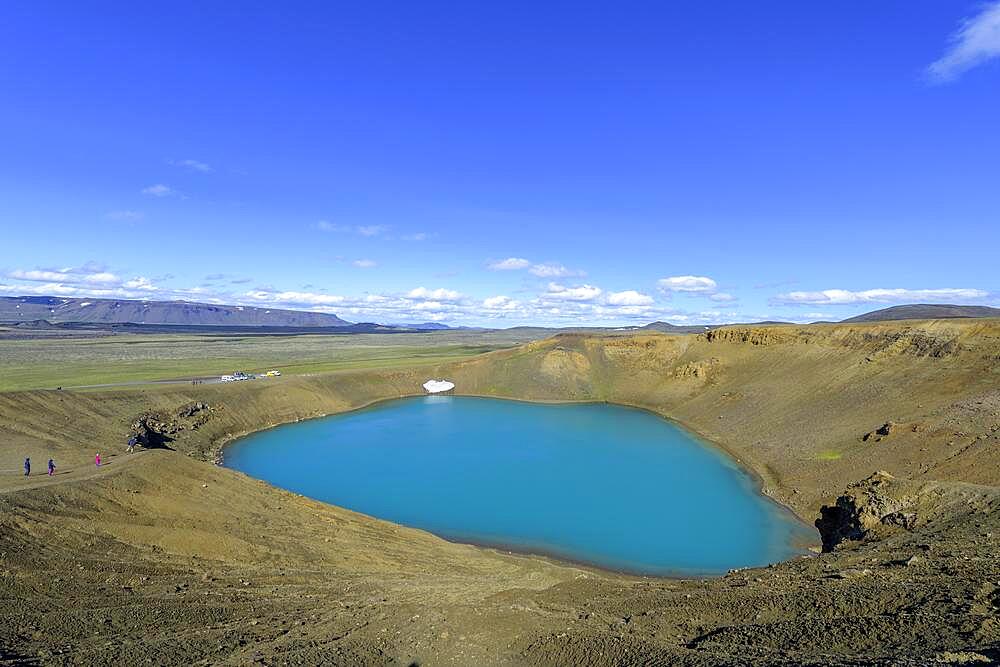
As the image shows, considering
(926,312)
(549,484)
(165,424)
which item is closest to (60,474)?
(165,424)

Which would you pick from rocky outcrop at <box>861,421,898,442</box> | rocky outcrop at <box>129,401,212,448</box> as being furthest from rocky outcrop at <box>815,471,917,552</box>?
rocky outcrop at <box>129,401,212,448</box>

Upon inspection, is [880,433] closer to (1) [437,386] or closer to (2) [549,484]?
(2) [549,484]

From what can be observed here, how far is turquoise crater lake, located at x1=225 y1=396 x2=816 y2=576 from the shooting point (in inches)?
1121

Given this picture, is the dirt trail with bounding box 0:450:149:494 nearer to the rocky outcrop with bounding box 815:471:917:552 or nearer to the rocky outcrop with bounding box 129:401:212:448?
the rocky outcrop with bounding box 129:401:212:448

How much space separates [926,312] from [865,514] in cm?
18573

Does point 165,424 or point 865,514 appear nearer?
point 865,514

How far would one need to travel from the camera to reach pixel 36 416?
4106cm

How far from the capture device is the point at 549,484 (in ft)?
128

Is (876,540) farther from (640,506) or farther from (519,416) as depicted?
(519,416)

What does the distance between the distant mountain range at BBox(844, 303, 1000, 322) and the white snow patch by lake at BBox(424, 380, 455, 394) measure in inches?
5262

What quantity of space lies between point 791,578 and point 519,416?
52793 millimetres

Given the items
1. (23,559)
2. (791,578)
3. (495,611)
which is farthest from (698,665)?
(23,559)

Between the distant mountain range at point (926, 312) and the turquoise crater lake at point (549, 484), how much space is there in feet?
468

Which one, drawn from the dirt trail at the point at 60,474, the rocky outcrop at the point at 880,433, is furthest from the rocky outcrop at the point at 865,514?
the dirt trail at the point at 60,474
